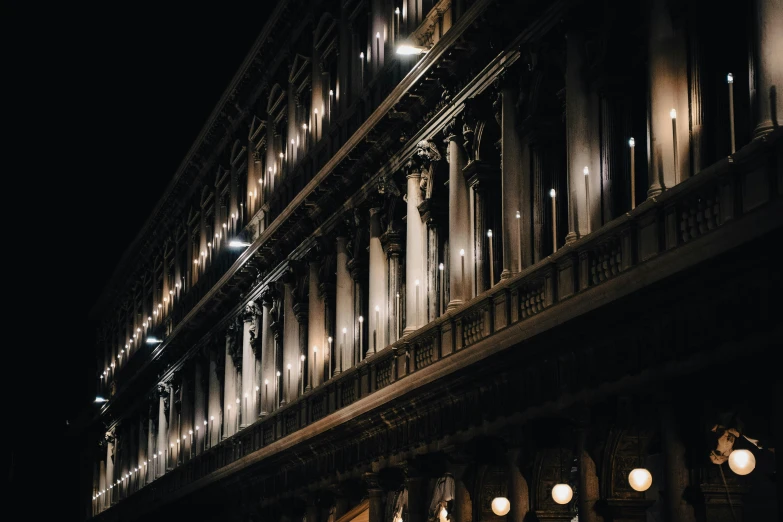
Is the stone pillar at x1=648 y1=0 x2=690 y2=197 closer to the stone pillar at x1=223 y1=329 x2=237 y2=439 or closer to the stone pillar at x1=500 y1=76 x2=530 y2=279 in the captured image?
the stone pillar at x1=500 y1=76 x2=530 y2=279

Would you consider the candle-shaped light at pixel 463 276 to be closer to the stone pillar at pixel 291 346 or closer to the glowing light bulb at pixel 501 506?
the glowing light bulb at pixel 501 506

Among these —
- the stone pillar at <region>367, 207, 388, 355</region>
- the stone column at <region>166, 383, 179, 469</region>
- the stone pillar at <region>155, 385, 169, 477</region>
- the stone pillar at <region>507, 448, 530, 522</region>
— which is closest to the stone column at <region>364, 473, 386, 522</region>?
the stone pillar at <region>367, 207, 388, 355</region>

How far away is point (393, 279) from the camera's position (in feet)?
129

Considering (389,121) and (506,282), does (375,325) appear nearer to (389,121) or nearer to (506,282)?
(389,121)

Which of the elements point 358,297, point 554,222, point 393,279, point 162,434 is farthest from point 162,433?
point 554,222

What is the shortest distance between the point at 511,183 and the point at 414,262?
620 centimetres

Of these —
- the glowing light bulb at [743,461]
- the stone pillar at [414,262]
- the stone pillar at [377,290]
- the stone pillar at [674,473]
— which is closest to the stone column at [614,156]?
the stone pillar at [674,473]

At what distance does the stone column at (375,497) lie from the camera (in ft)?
122

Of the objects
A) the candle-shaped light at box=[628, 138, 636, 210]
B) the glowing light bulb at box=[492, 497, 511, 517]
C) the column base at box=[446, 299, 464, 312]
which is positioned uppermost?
the candle-shaped light at box=[628, 138, 636, 210]

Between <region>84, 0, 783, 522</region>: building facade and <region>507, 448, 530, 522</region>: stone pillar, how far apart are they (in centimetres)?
7

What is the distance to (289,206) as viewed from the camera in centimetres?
4603

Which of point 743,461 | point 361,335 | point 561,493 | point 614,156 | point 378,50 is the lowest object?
point 743,461

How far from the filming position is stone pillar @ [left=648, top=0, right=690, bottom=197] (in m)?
24.2

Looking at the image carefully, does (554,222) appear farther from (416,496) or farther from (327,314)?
(327,314)
